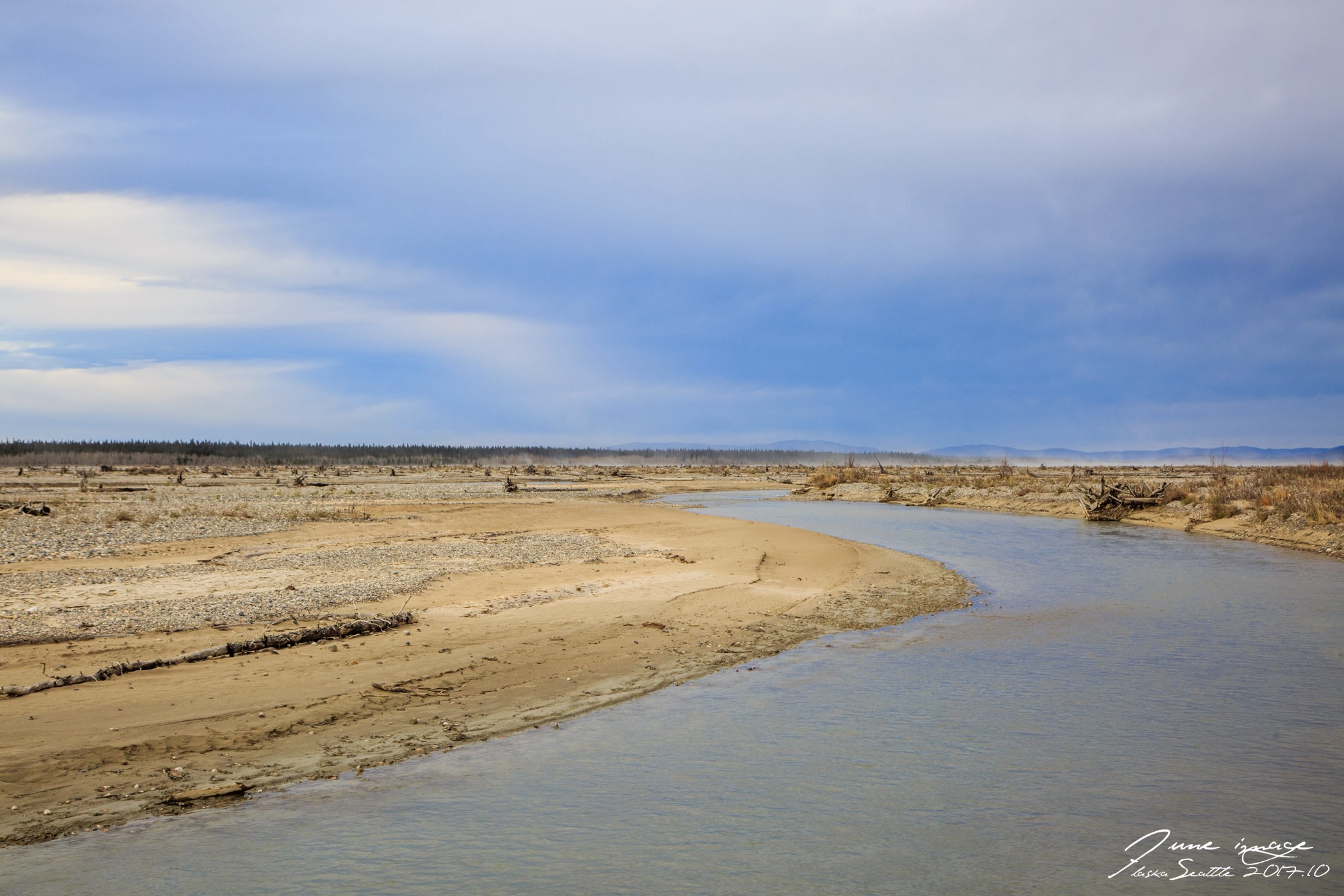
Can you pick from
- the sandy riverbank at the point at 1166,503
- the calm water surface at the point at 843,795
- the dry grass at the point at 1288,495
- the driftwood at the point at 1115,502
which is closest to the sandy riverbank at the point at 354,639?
the calm water surface at the point at 843,795

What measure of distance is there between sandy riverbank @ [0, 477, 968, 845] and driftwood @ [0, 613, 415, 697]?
0.45 feet

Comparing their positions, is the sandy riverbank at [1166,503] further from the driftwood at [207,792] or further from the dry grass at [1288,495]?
the driftwood at [207,792]

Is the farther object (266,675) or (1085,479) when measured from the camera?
(1085,479)

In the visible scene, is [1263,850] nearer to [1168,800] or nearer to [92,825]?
[1168,800]

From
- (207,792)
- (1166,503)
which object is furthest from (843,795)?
(1166,503)

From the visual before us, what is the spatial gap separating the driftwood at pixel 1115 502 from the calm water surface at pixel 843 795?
27.6 meters

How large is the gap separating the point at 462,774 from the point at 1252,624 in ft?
44.5

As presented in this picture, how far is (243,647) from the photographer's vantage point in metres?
10.4

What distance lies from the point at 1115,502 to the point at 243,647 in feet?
124

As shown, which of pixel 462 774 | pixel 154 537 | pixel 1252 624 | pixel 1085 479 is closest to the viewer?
pixel 462 774

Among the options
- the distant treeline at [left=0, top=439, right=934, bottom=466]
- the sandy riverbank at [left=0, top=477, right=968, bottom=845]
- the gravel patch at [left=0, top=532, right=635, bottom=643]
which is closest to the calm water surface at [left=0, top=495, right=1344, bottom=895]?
the sandy riverbank at [left=0, top=477, right=968, bottom=845]

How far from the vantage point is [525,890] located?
221 inches

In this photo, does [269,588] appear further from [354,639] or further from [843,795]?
[843,795]

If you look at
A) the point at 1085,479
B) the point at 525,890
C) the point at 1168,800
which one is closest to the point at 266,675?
the point at 525,890
